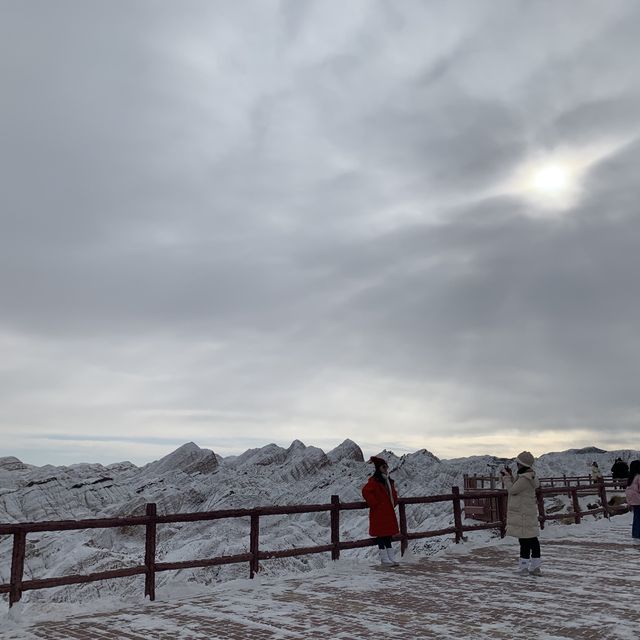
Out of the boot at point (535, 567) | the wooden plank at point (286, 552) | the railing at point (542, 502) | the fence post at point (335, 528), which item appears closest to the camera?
the boot at point (535, 567)

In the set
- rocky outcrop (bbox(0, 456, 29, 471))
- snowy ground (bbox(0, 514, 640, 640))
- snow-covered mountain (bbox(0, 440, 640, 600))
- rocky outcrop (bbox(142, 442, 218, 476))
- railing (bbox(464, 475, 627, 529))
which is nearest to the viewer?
snowy ground (bbox(0, 514, 640, 640))

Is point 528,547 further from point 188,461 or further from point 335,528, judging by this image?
point 188,461

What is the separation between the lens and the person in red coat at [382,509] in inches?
451

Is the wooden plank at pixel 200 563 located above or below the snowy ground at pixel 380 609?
above

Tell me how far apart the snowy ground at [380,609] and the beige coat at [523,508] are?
0.71 meters

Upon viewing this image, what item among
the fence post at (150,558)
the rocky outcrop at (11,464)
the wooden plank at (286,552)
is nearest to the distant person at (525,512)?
the wooden plank at (286,552)

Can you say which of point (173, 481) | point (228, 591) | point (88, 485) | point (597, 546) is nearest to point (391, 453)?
point (173, 481)

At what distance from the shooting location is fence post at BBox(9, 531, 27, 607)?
8047 millimetres

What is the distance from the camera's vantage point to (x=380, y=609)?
26.3 feet

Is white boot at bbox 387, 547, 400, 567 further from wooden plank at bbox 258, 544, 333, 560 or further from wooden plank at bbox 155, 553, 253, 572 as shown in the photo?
wooden plank at bbox 155, 553, 253, 572

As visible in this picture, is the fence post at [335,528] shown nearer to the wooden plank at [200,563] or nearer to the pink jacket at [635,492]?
the wooden plank at [200,563]

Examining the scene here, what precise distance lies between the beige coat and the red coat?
2104mm

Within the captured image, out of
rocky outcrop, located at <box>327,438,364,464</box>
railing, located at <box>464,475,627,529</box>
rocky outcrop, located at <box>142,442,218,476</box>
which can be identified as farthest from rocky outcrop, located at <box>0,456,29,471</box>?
railing, located at <box>464,475,627,529</box>

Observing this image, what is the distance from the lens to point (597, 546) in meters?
14.3
